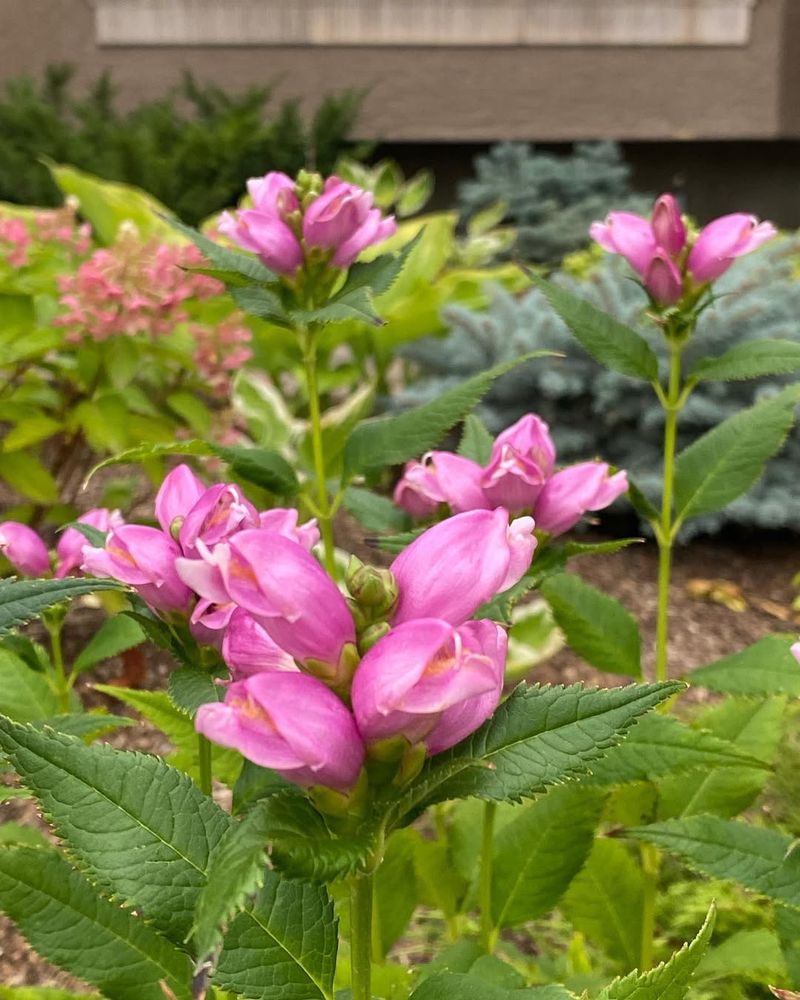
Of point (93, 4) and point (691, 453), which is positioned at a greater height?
point (93, 4)

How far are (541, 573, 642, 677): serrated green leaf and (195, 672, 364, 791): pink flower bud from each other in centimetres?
53

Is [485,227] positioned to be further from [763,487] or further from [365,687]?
[365,687]

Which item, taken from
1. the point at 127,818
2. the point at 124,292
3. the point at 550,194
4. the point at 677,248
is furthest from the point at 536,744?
the point at 550,194

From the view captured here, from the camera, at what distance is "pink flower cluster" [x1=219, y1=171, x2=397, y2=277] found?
2.63ft

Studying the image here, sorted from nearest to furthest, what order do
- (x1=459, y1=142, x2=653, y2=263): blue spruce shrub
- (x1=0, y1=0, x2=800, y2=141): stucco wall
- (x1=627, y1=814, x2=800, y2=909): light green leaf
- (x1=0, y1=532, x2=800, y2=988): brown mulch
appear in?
(x1=627, y1=814, x2=800, y2=909): light green leaf
(x1=0, y1=532, x2=800, y2=988): brown mulch
(x1=459, y1=142, x2=653, y2=263): blue spruce shrub
(x1=0, y1=0, x2=800, y2=141): stucco wall

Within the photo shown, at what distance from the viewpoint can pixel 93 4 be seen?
204 inches

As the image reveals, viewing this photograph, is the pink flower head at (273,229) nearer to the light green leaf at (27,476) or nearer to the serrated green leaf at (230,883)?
the serrated green leaf at (230,883)

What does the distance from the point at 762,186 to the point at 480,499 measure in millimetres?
6037

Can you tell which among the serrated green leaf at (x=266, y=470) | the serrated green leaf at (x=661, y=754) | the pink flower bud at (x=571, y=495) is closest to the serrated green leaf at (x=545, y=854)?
the serrated green leaf at (x=661, y=754)

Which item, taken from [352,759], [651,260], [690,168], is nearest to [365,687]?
[352,759]

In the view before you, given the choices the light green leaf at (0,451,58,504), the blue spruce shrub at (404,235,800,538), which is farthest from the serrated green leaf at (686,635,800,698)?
the blue spruce shrub at (404,235,800,538)

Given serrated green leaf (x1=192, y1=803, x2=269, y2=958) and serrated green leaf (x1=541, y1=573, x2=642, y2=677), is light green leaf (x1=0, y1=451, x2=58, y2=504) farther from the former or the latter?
Result: serrated green leaf (x1=192, y1=803, x2=269, y2=958)

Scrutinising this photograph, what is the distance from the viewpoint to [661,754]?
70 cm

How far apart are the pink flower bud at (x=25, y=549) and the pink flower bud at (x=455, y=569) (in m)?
0.51
